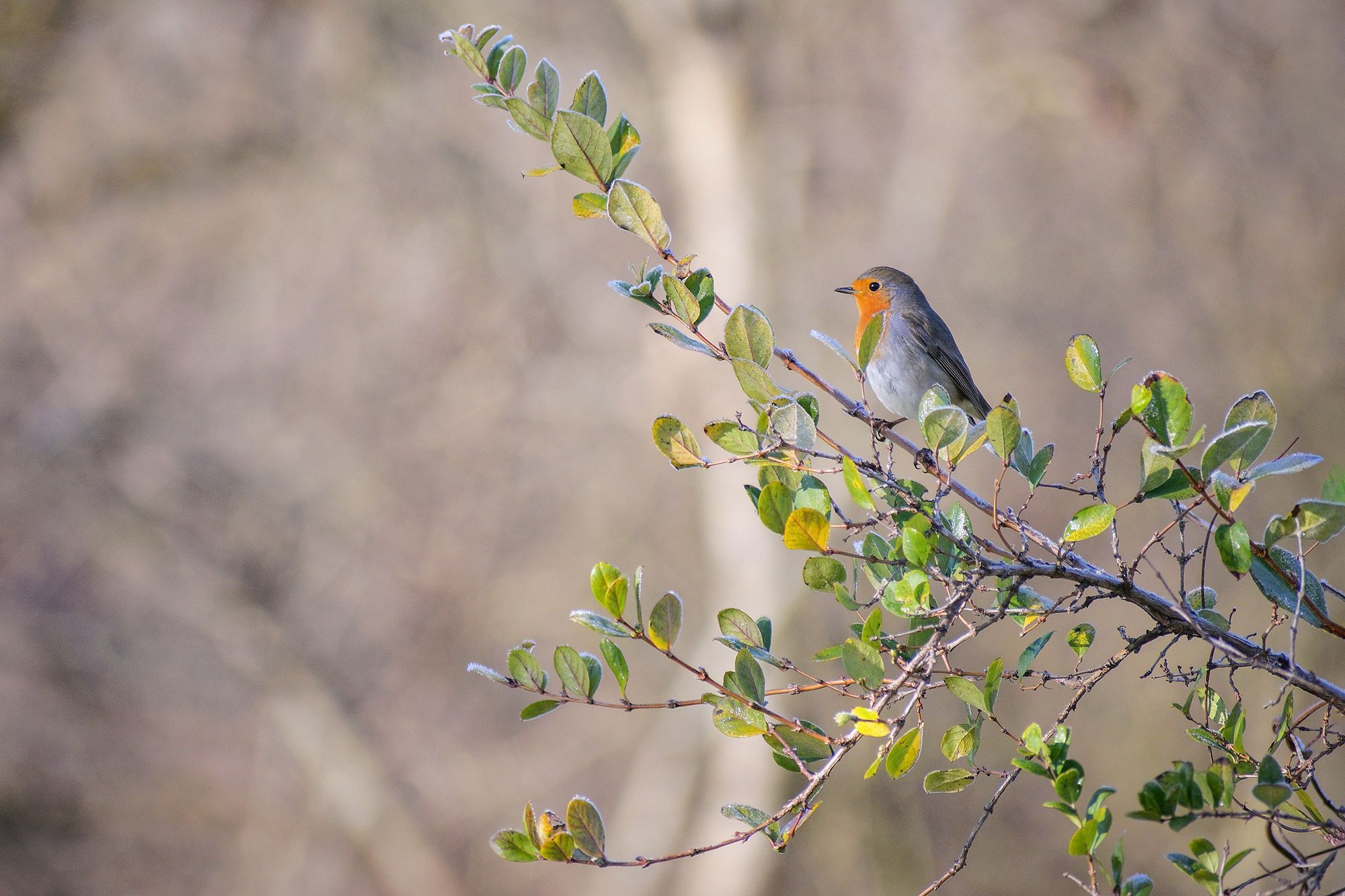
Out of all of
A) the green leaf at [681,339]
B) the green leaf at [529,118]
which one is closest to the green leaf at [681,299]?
the green leaf at [681,339]

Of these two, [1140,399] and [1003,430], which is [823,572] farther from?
[1140,399]

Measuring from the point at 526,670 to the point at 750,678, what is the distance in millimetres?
278

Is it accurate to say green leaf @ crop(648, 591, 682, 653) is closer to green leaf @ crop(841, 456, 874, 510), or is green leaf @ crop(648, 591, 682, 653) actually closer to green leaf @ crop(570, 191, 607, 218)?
green leaf @ crop(841, 456, 874, 510)

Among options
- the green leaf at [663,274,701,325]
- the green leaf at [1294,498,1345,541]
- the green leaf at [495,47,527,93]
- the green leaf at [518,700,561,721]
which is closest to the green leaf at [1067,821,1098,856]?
the green leaf at [1294,498,1345,541]

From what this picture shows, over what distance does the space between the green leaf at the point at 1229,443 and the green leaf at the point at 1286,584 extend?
5.4 inches

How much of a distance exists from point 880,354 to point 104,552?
5391mm

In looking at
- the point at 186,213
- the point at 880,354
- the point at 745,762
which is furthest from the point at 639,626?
the point at 186,213

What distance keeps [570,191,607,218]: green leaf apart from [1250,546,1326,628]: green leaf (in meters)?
0.92

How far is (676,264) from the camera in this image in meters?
1.26

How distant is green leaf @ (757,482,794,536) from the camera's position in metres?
1.12

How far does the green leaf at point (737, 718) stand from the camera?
1122 millimetres

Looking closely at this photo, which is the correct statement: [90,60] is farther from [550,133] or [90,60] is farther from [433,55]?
[550,133]

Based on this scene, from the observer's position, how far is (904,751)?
116 cm

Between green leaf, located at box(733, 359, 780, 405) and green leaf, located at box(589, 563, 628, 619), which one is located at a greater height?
green leaf, located at box(733, 359, 780, 405)
